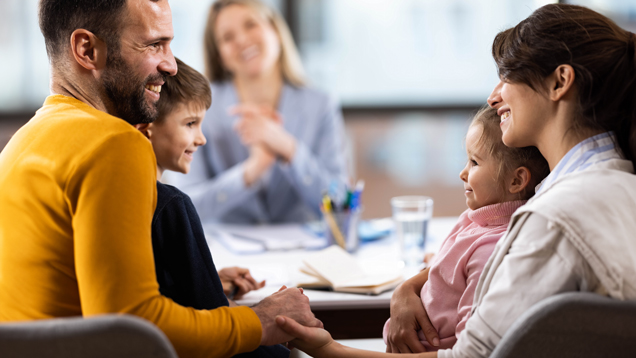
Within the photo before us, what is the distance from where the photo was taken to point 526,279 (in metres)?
0.88

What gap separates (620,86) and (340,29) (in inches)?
106

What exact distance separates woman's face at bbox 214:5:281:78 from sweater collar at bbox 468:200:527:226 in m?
1.69

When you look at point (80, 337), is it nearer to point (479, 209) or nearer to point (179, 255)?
point (179, 255)

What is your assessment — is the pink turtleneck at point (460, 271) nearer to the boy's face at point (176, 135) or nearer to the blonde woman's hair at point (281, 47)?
the boy's face at point (176, 135)

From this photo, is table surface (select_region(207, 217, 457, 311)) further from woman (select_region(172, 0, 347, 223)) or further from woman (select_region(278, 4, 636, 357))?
woman (select_region(172, 0, 347, 223))

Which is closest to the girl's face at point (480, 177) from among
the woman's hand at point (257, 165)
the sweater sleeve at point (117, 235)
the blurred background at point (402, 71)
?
the sweater sleeve at point (117, 235)

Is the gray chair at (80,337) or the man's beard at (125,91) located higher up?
the man's beard at (125,91)

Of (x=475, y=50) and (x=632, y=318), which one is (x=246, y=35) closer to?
(x=475, y=50)

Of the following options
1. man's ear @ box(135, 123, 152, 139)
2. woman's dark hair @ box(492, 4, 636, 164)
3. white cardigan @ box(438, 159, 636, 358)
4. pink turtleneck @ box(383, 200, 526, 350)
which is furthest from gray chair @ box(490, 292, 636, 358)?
man's ear @ box(135, 123, 152, 139)

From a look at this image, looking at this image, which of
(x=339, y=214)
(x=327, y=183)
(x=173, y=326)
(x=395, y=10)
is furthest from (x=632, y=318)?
(x=395, y=10)

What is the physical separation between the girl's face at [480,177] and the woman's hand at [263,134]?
1.27 meters

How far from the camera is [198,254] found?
1.05m

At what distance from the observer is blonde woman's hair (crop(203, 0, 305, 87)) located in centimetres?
264

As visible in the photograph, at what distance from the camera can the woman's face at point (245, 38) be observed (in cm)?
260
